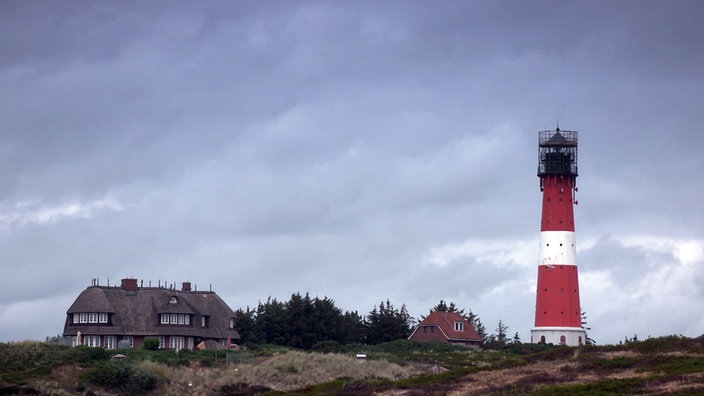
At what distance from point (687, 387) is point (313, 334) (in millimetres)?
55531

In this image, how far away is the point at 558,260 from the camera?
10669cm

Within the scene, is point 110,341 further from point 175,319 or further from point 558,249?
point 558,249

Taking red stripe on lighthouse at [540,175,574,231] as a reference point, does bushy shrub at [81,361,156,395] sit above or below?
below

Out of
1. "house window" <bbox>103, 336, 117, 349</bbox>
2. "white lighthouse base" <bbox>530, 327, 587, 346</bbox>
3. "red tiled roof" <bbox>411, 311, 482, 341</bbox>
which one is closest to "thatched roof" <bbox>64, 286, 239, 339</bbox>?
"house window" <bbox>103, 336, 117, 349</bbox>

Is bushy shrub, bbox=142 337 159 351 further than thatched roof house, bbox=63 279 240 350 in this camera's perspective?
No

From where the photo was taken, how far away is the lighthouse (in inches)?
4166

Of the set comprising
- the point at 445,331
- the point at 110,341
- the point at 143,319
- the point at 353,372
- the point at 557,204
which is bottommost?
the point at 353,372

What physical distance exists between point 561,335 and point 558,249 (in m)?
7.02

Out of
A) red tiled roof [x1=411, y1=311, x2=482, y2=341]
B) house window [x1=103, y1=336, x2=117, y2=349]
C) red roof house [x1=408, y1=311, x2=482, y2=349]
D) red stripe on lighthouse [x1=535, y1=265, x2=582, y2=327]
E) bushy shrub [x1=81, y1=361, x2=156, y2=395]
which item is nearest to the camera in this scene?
bushy shrub [x1=81, y1=361, x2=156, y2=395]


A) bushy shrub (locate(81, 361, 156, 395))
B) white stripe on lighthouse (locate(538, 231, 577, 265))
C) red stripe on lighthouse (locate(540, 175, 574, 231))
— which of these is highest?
red stripe on lighthouse (locate(540, 175, 574, 231))

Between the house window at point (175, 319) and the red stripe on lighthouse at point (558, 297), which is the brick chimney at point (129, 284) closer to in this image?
the house window at point (175, 319)

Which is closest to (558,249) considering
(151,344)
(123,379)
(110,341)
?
(151,344)

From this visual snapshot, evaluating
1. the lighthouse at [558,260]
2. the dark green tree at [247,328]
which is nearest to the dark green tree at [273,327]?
the dark green tree at [247,328]

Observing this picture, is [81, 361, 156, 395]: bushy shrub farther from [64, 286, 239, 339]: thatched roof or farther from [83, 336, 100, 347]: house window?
[64, 286, 239, 339]: thatched roof
